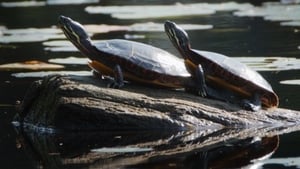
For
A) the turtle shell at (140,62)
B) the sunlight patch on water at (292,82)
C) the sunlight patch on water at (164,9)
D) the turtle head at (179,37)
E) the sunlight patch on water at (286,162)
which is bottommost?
the sunlight patch on water at (164,9)

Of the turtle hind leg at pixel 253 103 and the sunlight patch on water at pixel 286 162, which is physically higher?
the sunlight patch on water at pixel 286 162

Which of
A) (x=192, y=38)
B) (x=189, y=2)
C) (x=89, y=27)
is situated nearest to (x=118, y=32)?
(x=89, y=27)

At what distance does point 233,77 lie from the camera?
532cm

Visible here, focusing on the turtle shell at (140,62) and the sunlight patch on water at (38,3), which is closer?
the turtle shell at (140,62)

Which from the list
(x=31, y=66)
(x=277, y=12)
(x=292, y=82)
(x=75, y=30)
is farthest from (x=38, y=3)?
(x=75, y=30)

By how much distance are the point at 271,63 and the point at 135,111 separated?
2.34 m

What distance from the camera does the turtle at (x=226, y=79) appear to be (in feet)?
17.5

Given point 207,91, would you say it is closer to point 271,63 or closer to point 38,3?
point 271,63

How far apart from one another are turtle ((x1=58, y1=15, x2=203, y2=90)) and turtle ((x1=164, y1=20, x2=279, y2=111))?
77 millimetres

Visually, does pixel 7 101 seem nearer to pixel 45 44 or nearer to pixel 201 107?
pixel 201 107

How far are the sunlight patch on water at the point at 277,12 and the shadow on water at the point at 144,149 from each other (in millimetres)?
5333

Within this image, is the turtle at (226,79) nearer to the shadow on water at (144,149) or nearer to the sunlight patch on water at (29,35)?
the shadow on water at (144,149)

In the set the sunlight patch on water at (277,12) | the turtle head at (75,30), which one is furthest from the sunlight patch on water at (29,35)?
the turtle head at (75,30)

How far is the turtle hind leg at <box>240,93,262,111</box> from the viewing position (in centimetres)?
528
